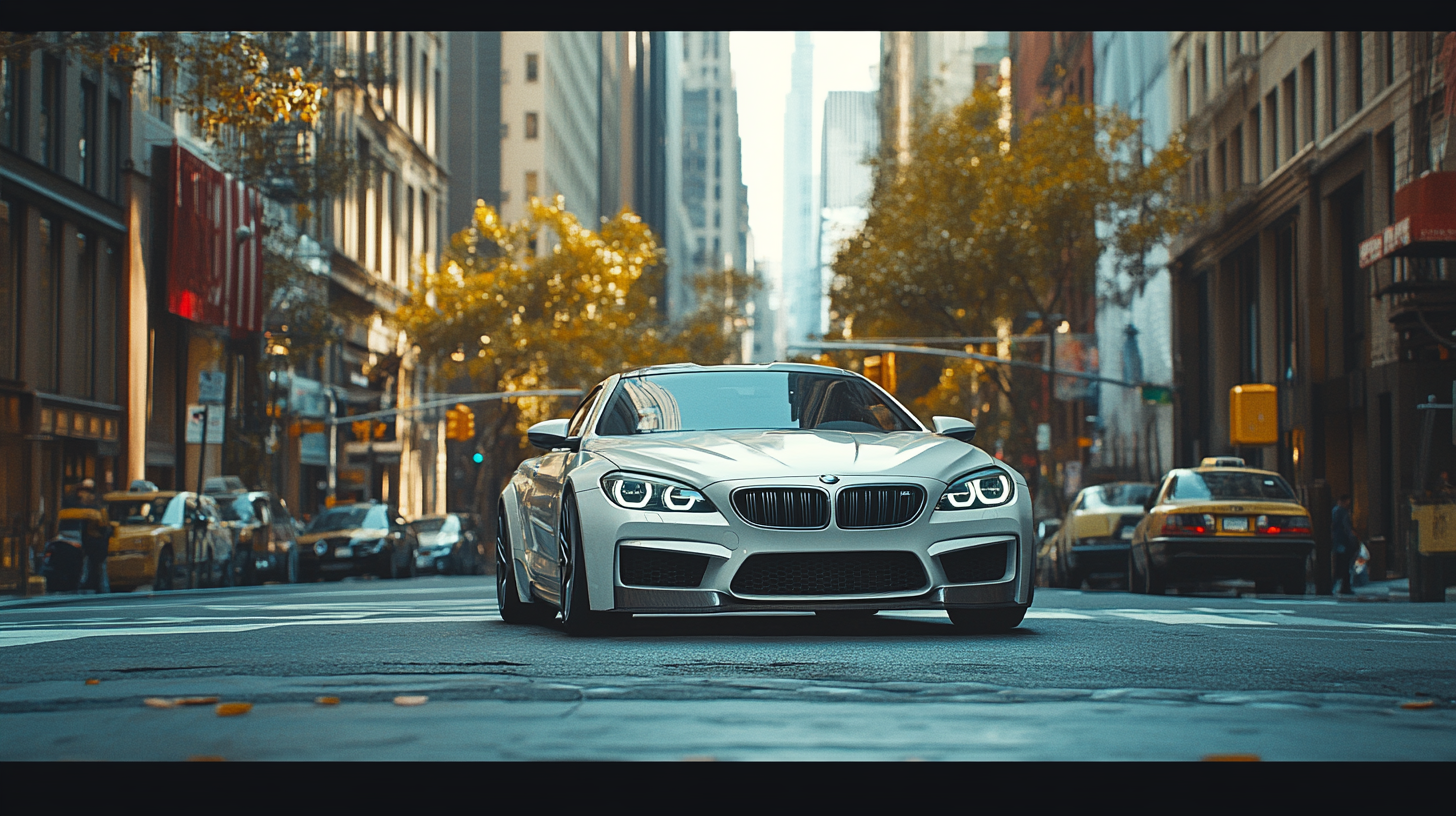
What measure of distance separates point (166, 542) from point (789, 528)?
18.4 m

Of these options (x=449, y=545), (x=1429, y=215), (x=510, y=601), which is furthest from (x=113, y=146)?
(x=510, y=601)

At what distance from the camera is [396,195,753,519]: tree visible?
58.2m

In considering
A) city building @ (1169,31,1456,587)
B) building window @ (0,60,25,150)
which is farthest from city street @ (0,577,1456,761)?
building window @ (0,60,25,150)

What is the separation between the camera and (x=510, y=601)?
1174 cm

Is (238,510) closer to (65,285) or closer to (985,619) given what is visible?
(65,285)

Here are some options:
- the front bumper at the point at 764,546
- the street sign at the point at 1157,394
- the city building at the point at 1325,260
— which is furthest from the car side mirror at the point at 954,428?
the street sign at the point at 1157,394

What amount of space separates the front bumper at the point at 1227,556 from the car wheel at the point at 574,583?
1056cm

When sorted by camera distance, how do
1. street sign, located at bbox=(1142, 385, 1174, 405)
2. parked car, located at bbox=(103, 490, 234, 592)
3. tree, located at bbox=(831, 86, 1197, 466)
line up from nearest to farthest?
parked car, located at bbox=(103, 490, 234, 592), street sign, located at bbox=(1142, 385, 1174, 405), tree, located at bbox=(831, 86, 1197, 466)

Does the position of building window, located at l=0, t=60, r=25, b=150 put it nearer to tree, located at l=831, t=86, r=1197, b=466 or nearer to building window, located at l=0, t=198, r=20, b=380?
building window, located at l=0, t=198, r=20, b=380

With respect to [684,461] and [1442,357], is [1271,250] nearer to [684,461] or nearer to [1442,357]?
[1442,357]

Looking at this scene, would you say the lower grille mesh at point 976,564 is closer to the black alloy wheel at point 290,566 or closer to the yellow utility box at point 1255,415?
the yellow utility box at point 1255,415

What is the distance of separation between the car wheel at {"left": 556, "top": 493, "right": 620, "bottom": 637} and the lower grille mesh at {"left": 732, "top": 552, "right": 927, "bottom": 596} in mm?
818

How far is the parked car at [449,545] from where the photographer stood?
3638 cm

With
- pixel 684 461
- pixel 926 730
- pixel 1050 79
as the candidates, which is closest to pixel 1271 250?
pixel 1050 79
